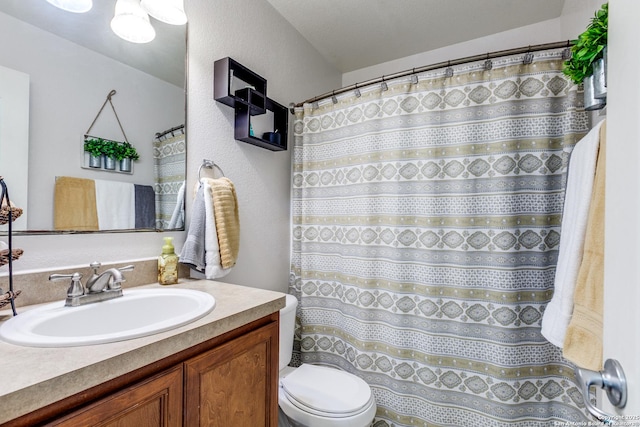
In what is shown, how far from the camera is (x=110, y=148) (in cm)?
114

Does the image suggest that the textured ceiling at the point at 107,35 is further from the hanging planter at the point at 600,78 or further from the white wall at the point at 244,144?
the hanging planter at the point at 600,78

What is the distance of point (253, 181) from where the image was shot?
1787 mm

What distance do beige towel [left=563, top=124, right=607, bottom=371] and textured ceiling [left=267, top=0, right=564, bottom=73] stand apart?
1486mm

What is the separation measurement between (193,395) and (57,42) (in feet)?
3.90

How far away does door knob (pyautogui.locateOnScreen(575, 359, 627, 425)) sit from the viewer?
441 millimetres

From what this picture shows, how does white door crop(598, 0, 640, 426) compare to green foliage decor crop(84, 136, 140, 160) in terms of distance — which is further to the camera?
green foliage decor crop(84, 136, 140, 160)

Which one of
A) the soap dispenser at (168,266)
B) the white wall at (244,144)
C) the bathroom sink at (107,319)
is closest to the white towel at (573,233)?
the white wall at (244,144)

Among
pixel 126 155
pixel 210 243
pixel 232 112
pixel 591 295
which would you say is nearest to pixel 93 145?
pixel 126 155

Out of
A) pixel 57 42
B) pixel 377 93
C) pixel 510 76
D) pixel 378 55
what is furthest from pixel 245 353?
pixel 378 55

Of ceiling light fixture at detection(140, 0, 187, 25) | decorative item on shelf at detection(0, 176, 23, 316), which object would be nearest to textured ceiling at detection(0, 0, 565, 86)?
ceiling light fixture at detection(140, 0, 187, 25)

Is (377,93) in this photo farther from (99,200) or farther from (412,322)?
(99,200)

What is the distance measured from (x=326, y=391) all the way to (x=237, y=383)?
0.67 m

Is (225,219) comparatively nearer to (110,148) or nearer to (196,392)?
(110,148)

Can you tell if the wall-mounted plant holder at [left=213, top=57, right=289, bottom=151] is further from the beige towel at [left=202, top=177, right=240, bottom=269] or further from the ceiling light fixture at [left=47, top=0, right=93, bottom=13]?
the ceiling light fixture at [left=47, top=0, right=93, bottom=13]
